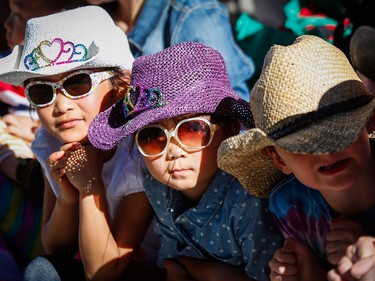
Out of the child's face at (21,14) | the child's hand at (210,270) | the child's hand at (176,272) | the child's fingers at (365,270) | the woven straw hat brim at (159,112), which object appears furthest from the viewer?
the child's face at (21,14)

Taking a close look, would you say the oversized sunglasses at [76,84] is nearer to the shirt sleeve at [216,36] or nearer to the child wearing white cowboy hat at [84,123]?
the child wearing white cowboy hat at [84,123]

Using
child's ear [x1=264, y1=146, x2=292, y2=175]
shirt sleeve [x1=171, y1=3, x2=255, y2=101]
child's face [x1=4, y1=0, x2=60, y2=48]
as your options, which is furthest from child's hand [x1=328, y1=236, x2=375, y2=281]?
child's face [x1=4, y1=0, x2=60, y2=48]

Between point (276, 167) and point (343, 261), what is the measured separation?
37 cm

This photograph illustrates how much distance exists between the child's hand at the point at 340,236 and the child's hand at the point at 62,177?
2.87 ft

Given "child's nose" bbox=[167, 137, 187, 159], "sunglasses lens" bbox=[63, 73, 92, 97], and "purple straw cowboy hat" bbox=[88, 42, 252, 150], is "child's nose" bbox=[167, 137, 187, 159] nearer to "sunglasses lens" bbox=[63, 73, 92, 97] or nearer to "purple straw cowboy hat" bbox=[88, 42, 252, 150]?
"purple straw cowboy hat" bbox=[88, 42, 252, 150]

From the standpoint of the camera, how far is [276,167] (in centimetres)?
157

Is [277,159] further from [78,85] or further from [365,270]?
[78,85]

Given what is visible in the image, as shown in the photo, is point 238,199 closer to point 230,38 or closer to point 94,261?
point 94,261

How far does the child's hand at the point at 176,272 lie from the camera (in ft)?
5.94

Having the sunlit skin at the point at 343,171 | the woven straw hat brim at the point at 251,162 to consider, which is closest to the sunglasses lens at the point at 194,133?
the woven straw hat brim at the point at 251,162

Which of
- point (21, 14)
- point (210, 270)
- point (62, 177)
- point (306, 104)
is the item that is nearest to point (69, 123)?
point (62, 177)

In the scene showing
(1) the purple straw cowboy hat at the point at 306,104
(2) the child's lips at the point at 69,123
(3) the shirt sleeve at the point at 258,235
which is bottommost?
(3) the shirt sleeve at the point at 258,235

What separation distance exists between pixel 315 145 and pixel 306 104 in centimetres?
10

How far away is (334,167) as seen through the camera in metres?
1.33
